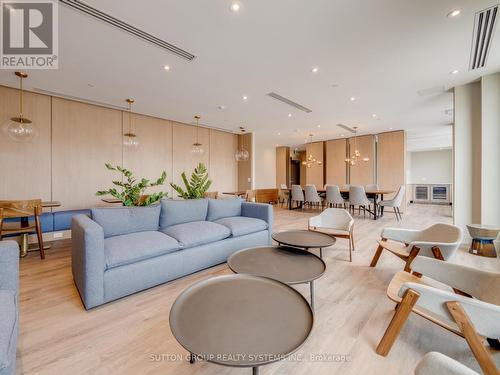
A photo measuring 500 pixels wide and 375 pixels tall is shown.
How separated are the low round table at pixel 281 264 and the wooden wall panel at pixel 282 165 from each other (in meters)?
9.92

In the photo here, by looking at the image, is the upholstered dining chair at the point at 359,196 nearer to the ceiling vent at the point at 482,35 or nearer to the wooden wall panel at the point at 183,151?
the ceiling vent at the point at 482,35

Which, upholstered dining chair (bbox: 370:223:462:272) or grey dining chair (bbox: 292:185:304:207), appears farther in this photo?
grey dining chair (bbox: 292:185:304:207)

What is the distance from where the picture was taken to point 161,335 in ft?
5.56

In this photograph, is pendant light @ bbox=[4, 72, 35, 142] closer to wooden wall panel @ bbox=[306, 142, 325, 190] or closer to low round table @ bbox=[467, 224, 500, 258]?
low round table @ bbox=[467, 224, 500, 258]

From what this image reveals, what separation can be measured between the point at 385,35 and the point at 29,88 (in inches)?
243

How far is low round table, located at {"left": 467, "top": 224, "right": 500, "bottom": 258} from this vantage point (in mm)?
3363

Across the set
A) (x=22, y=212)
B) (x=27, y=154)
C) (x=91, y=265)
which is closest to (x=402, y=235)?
(x=91, y=265)

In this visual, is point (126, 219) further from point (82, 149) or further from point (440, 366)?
point (82, 149)

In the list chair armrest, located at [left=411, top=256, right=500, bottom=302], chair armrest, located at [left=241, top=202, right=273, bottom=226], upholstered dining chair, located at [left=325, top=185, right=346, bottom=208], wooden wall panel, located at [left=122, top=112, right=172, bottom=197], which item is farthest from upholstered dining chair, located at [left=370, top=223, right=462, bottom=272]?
wooden wall panel, located at [left=122, top=112, right=172, bottom=197]

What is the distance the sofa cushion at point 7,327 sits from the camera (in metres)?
0.89

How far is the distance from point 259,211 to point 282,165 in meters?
8.68

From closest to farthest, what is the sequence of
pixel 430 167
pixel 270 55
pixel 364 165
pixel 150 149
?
1. pixel 270 55
2. pixel 150 149
3. pixel 364 165
4. pixel 430 167

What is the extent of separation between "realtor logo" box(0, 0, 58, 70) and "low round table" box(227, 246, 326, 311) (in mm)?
3203

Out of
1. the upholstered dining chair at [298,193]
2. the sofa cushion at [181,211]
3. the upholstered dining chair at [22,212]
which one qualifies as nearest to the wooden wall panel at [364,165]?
the upholstered dining chair at [298,193]
